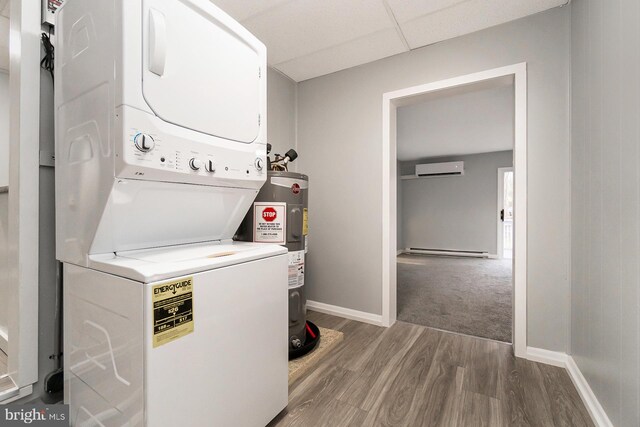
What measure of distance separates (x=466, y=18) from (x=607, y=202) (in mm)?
1421

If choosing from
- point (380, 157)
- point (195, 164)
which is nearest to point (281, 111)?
point (380, 157)

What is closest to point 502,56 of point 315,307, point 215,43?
point 215,43

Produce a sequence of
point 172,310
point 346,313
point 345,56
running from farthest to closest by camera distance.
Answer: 1. point 346,313
2. point 345,56
3. point 172,310

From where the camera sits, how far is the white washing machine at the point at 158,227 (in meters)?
0.82

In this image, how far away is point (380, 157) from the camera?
2357 millimetres

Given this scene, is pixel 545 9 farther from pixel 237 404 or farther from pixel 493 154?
pixel 493 154

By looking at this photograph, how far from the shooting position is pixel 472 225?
6488 mm

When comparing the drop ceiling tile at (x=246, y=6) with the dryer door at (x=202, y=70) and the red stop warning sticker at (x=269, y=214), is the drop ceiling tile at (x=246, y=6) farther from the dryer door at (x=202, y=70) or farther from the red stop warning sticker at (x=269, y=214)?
the red stop warning sticker at (x=269, y=214)

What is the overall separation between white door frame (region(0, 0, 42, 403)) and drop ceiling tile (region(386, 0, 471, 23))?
1.82m

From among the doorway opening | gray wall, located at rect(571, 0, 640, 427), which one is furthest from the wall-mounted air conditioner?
gray wall, located at rect(571, 0, 640, 427)

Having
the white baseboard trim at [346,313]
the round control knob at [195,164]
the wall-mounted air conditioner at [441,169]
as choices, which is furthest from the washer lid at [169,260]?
the wall-mounted air conditioner at [441,169]

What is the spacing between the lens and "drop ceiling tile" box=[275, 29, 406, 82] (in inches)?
82.5

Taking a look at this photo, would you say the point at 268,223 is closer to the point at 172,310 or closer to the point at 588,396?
the point at 172,310

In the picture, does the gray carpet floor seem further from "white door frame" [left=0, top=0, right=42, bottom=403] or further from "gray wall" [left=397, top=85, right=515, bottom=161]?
"white door frame" [left=0, top=0, right=42, bottom=403]
